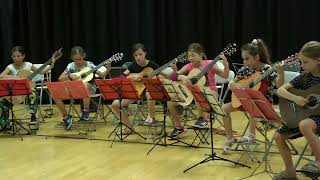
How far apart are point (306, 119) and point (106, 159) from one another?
7.79 feet

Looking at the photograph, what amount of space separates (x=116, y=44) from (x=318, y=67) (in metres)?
6.51

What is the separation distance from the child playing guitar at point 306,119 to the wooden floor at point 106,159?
1.44 feet

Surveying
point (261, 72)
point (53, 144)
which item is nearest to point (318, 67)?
point (261, 72)

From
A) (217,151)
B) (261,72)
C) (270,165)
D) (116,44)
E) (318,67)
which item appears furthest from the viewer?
(116,44)

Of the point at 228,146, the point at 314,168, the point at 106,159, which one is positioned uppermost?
the point at 314,168

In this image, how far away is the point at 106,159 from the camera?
5.12 metres

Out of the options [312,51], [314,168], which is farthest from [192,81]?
[314,168]

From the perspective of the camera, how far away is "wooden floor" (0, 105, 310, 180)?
4469 millimetres

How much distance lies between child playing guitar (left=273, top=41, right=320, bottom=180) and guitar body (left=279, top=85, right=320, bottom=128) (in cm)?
3

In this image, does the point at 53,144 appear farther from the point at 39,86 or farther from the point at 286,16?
the point at 286,16

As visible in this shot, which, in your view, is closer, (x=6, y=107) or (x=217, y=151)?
(x=217, y=151)

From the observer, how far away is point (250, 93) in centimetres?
392

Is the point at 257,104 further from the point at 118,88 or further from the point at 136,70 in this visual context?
the point at 136,70

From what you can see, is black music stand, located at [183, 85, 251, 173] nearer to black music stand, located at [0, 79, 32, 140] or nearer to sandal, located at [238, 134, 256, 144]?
sandal, located at [238, 134, 256, 144]
